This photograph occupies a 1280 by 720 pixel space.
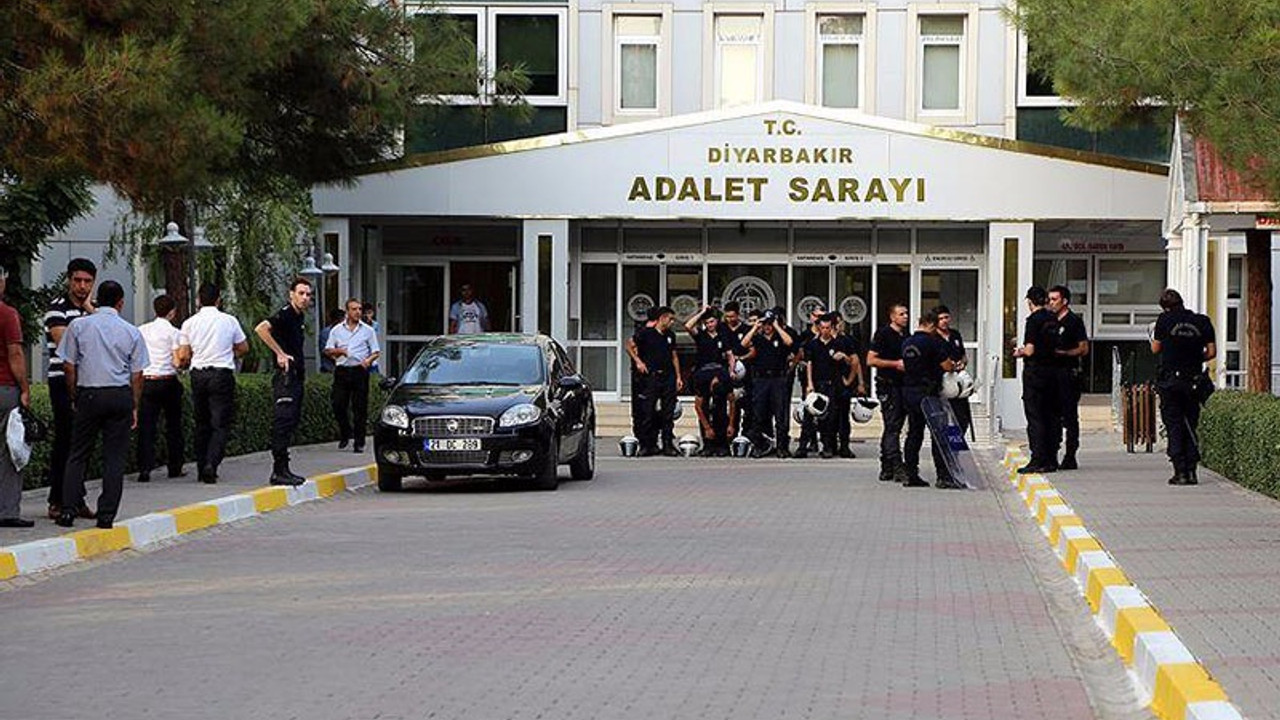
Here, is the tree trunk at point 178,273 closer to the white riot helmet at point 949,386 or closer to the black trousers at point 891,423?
the black trousers at point 891,423

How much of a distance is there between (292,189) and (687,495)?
9871mm

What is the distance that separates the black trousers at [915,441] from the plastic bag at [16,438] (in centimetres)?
981

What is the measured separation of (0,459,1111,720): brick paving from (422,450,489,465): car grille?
221 centimetres

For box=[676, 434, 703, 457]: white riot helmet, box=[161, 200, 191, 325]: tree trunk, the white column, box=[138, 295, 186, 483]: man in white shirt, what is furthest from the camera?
the white column

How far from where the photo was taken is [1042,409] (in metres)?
21.7

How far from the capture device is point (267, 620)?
10930 mm

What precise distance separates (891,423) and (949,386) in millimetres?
877

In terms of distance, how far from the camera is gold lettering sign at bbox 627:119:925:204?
34344 mm

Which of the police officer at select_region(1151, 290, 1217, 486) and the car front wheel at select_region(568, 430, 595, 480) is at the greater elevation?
the police officer at select_region(1151, 290, 1217, 486)

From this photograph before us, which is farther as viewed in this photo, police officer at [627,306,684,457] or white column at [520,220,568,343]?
white column at [520,220,568,343]

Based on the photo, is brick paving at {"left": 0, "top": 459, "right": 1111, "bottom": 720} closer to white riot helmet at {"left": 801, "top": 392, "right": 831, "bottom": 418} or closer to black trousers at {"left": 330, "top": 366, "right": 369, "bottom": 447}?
black trousers at {"left": 330, "top": 366, "right": 369, "bottom": 447}

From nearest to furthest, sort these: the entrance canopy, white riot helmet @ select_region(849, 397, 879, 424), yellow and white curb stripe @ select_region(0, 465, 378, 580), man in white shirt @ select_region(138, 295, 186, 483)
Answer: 1. yellow and white curb stripe @ select_region(0, 465, 378, 580)
2. man in white shirt @ select_region(138, 295, 186, 483)
3. white riot helmet @ select_region(849, 397, 879, 424)
4. the entrance canopy

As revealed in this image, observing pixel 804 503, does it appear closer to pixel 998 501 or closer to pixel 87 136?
pixel 998 501

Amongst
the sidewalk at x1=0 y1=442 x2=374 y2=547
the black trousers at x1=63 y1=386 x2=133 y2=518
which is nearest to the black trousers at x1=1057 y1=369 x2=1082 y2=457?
the sidewalk at x1=0 y1=442 x2=374 y2=547
